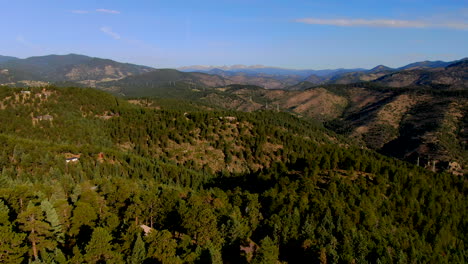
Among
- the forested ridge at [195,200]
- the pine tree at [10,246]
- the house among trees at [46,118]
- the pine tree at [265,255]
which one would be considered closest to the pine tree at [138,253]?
the forested ridge at [195,200]

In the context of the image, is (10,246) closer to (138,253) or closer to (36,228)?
(36,228)

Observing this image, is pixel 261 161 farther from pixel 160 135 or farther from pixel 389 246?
pixel 389 246

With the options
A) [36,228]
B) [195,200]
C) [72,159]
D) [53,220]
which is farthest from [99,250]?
[72,159]

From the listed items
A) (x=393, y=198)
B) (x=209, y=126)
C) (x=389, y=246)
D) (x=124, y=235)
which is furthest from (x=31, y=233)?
(x=209, y=126)

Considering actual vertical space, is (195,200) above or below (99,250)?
below

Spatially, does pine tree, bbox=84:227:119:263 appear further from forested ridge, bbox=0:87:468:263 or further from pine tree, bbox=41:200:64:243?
pine tree, bbox=41:200:64:243

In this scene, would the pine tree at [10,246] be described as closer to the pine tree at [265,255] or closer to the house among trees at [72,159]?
the pine tree at [265,255]

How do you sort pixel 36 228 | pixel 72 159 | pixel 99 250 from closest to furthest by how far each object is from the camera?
pixel 99 250 < pixel 36 228 < pixel 72 159

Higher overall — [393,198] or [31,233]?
[31,233]

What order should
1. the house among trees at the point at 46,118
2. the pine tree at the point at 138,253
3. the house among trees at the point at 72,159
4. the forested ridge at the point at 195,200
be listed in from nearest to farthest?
the pine tree at the point at 138,253
the forested ridge at the point at 195,200
the house among trees at the point at 72,159
the house among trees at the point at 46,118
